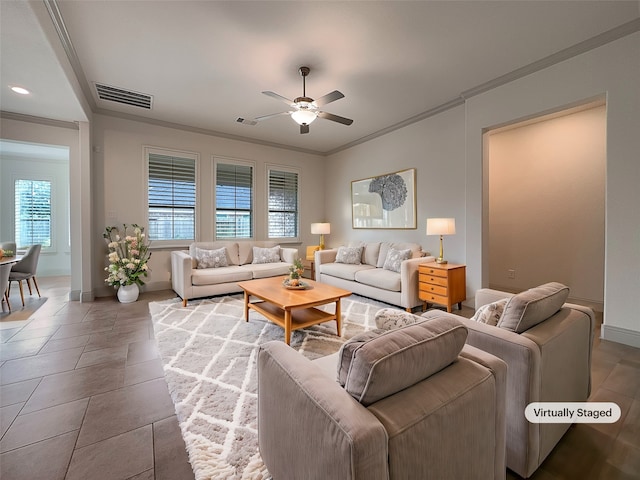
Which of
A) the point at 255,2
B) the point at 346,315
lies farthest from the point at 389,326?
the point at 255,2

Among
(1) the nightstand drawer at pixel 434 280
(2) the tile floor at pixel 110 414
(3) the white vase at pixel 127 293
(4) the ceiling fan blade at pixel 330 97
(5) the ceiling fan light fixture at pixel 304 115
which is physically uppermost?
(4) the ceiling fan blade at pixel 330 97

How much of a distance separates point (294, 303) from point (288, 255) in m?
2.78

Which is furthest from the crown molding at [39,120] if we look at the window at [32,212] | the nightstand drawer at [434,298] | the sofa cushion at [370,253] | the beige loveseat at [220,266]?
the nightstand drawer at [434,298]

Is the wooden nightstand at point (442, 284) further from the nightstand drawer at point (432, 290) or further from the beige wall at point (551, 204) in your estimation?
the beige wall at point (551, 204)

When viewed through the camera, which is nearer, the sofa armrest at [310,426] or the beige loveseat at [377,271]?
the sofa armrest at [310,426]

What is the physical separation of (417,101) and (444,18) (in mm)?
1655

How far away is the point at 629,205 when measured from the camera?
263 cm

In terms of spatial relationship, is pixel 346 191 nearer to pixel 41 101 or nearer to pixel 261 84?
pixel 261 84

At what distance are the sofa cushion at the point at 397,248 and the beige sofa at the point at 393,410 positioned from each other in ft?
10.9

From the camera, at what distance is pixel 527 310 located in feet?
4.37

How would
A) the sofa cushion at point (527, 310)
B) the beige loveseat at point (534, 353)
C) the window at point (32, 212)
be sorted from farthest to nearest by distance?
the window at point (32, 212), the sofa cushion at point (527, 310), the beige loveseat at point (534, 353)

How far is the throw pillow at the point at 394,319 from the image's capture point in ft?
4.05

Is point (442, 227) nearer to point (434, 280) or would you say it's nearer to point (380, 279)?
point (434, 280)

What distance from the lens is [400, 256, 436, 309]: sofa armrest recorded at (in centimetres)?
369
